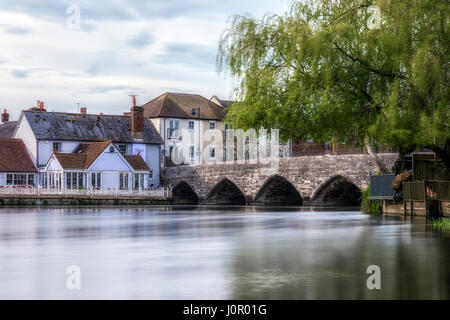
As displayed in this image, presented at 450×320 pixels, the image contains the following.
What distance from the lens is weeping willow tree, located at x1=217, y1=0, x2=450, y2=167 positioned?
18.4 meters

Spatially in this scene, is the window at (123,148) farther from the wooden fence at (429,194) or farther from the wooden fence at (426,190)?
the wooden fence at (429,194)

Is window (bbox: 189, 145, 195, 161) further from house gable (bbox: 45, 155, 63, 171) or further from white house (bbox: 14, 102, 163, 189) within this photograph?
house gable (bbox: 45, 155, 63, 171)

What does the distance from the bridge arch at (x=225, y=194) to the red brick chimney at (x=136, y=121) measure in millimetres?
9086

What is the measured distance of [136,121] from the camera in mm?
67438

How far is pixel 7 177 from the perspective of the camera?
60875mm

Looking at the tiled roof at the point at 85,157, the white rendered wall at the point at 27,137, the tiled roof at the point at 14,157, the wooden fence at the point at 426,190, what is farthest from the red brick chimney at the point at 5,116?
the wooden fence at the point at 426,190

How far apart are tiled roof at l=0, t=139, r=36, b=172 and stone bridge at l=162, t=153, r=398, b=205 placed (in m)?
12.5

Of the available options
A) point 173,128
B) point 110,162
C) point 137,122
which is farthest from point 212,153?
point 110,162

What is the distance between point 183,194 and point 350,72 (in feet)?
161

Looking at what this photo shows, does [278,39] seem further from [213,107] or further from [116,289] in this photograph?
[213,107]

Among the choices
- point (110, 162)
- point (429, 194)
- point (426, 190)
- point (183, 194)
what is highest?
point (110, 162)

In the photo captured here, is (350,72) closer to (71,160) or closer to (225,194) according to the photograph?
(71,160)

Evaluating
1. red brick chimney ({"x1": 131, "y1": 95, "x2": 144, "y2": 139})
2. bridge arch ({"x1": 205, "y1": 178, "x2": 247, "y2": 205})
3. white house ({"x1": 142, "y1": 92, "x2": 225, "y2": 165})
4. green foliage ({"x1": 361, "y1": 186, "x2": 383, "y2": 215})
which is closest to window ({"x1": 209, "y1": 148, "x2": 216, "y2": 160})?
white house ({"x1": 142, "y1": 92, "x2": 225, "y2": 165})

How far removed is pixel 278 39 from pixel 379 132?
15.5 feet
